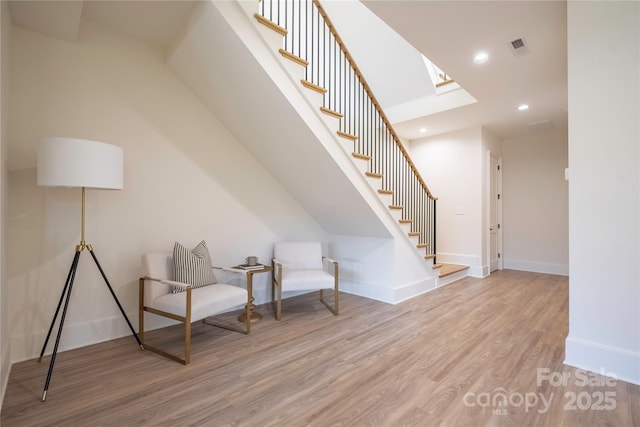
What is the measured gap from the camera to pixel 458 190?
5.64m

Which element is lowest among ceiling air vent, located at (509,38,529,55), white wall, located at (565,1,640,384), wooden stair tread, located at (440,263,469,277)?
wooden stair tread, located at (440,263,469,277)

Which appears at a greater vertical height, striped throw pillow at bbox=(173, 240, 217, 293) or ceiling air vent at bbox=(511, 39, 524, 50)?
ceiling air vent at bbox=(511, 39, 524, 50)

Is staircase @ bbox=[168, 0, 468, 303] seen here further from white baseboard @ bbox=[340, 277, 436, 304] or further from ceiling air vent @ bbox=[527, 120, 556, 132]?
ceiling air vent @ bbox=[527, 120, 556, 132]

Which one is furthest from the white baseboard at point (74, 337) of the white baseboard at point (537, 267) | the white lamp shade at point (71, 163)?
the white baseboard at point (537, 267)

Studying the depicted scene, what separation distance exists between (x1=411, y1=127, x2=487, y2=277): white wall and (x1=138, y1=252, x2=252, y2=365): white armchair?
4.30 metres

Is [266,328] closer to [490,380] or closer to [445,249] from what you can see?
[490,380]

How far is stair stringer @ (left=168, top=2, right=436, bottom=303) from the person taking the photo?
96.3 inches

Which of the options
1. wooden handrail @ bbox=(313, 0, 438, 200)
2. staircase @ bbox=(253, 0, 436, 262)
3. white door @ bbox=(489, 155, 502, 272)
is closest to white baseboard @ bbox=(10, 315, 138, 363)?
staircase @ bbox=(253, 0, 436, 262)

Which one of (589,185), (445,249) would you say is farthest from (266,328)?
(445,249)

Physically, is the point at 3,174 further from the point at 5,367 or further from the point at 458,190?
the point at 458,190

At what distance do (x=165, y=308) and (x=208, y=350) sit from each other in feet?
1.66

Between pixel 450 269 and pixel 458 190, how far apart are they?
61.0 inches

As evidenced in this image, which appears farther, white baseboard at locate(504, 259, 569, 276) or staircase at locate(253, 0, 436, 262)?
white baseboard at locate(504, 259, 569, 276)

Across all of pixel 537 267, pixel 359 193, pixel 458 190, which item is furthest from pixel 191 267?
pixel 537 267
